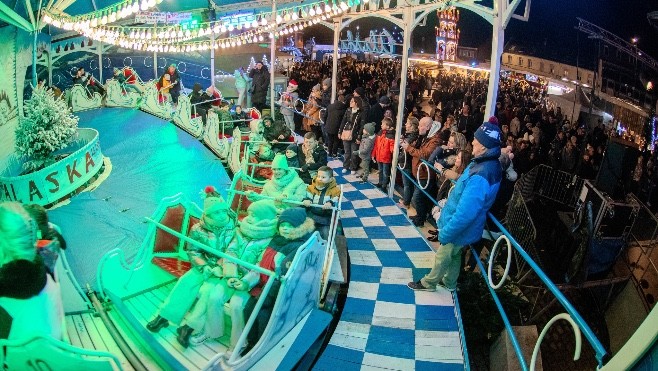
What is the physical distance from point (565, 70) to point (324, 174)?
21012 millimetres

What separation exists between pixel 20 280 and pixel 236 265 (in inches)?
58.6

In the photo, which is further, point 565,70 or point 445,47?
point 565,70

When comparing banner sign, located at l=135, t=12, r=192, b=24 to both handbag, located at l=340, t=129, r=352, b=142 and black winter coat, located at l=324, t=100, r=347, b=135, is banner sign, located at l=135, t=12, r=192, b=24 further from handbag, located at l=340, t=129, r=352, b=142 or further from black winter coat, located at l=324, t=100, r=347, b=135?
handbag, located at l=340, t=129, r=352, b=142

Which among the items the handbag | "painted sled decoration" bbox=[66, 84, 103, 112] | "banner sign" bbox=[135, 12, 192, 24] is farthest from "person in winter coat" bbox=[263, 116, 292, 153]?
"painted sled decoration" bbox=[66, 84, 103, 112]

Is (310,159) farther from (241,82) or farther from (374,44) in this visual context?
(374,44)

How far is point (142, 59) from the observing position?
19000 millimetres

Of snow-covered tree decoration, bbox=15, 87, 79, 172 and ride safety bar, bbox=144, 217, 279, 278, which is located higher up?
snow-covered tree decoration, bbox=15, 87, 79, 172

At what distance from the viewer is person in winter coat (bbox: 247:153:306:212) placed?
15.9ft

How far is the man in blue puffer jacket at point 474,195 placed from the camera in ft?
12.5

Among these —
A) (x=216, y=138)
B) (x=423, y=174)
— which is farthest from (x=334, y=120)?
(x=423, y=174)

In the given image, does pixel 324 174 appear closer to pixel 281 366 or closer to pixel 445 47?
pixel 281 366

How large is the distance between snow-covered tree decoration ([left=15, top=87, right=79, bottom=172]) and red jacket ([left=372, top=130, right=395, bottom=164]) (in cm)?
598

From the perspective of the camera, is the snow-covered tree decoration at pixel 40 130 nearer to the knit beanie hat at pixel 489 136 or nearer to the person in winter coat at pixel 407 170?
the person in winter coat at pixel 407 170

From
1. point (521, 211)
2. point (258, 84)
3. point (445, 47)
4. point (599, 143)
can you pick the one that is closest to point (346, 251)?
point (521, 211)
